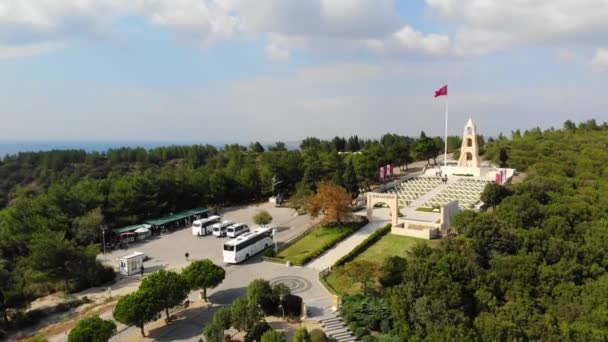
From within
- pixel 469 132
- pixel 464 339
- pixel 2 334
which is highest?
pixel 469 132

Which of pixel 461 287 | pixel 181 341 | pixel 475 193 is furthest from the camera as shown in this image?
pixel 475 193

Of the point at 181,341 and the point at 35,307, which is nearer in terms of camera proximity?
the point at 181,341

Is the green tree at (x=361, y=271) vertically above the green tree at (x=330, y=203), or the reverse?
the green tree at (x=330, y=203)

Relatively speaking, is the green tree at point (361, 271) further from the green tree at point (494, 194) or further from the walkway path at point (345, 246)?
the green tree at point (494, 194)

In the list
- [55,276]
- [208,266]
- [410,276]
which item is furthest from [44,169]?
[410,276]

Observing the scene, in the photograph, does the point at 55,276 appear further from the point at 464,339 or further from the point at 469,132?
the point at 469,132

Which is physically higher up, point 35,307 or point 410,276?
point 410,276

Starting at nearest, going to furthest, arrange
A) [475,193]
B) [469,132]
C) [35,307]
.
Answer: [35,307] < [475,193] < [469,132]

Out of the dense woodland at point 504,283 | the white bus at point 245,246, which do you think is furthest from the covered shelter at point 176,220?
the dense woodland at point 504,283
